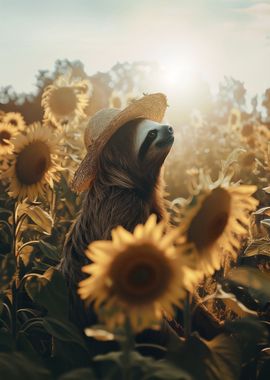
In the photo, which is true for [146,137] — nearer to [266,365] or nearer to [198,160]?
[266,365]

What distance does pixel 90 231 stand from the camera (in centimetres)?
239

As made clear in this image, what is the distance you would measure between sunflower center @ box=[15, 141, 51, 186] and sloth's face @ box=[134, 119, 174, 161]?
1.30ft

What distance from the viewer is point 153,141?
2.49 metres

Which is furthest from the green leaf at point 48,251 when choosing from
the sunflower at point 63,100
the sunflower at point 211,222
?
the sunflower at point 63,100

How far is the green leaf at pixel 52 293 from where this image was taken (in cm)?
200

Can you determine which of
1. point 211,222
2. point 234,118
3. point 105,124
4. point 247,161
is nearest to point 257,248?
→ point 105,124

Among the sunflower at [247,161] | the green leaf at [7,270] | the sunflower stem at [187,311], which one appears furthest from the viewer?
the sunflower at [247,161]

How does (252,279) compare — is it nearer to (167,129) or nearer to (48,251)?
(167,129)

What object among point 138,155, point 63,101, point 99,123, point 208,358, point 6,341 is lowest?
point 6,341

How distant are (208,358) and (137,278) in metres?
0.40

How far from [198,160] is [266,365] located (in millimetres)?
8266

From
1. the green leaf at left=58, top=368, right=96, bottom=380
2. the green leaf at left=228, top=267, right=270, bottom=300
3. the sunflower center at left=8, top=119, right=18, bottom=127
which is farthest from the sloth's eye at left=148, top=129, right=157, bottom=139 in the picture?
the sunflower center at left=8, top=119, right=18, bottom=127

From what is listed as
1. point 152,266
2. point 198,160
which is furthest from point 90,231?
point 198,160

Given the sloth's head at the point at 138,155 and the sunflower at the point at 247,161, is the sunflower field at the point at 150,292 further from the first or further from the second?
the sunflower at the point at 247,161
